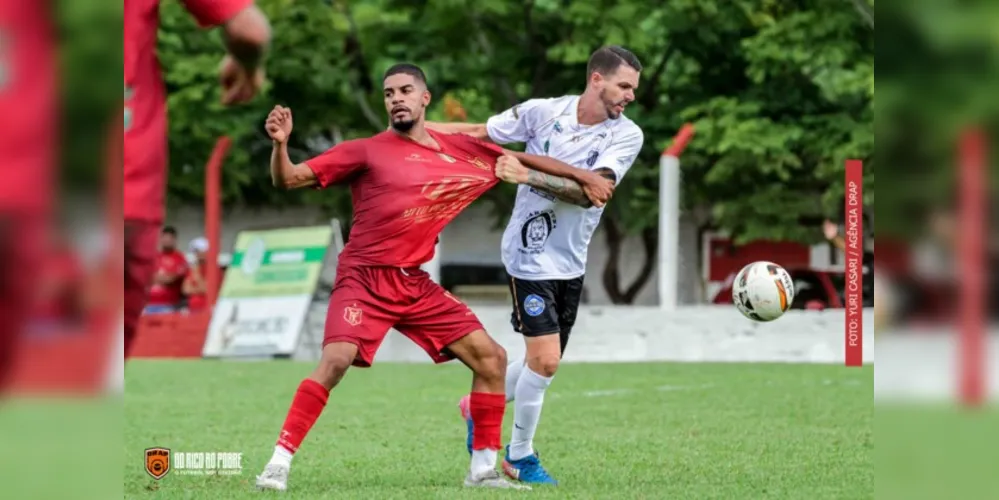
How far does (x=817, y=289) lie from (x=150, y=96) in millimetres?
15576

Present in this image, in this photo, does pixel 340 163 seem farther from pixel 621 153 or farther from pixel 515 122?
pixel 621 153

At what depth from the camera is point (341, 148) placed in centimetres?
620

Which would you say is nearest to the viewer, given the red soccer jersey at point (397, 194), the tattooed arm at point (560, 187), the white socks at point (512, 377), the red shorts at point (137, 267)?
the red shorts at point (137, 267)

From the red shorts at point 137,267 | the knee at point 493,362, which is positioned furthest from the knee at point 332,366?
the red shorts at point 137,267

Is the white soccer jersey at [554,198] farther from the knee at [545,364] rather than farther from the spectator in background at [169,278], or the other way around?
the spectator in background at [169,278]

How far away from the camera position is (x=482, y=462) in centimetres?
644

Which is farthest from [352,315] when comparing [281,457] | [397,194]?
[281,457]

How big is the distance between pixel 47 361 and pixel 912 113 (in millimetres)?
1145

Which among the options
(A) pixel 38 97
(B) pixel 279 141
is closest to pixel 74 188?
(A) pixel 38 97

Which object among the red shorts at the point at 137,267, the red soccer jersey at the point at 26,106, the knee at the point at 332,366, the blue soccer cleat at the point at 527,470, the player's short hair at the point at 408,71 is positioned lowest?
the blue soccer cleat at the point at 527,470

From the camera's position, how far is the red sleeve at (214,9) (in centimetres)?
277

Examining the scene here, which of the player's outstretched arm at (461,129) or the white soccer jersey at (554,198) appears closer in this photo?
the player's outstretched arm at (461,129)

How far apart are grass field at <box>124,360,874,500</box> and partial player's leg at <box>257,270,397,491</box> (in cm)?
17

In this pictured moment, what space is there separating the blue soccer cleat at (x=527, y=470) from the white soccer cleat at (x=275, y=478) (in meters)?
1.29
